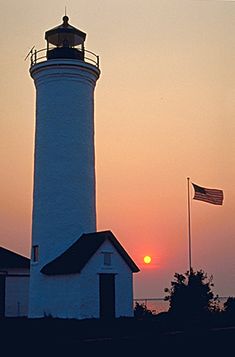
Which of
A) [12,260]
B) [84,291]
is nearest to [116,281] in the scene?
[84,291]

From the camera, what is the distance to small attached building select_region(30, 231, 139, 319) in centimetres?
2345

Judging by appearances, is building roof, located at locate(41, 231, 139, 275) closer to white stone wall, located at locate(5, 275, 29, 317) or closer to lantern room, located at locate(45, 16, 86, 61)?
white stone wall, located at locate(5, 275, 29, 317)

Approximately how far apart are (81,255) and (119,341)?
29.2 ft

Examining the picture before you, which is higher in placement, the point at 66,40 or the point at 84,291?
the point at 66,40

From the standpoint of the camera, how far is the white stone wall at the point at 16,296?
28266 mm

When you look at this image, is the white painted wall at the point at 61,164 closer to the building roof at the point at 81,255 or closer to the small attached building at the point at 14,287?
the building roof at the point at 81,255

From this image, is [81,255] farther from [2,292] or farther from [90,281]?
[2,292]

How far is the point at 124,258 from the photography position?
2456cm

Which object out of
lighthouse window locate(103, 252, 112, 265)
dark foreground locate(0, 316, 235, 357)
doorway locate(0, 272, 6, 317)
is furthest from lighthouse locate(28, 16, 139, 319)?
dark foreground locate(0, 316, 235, 357)

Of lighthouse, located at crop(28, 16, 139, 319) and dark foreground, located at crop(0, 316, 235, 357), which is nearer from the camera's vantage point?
dark foreground, located at crop(0, 316, 235, 357)

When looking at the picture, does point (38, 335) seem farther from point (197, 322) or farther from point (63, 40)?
point (63, 40)

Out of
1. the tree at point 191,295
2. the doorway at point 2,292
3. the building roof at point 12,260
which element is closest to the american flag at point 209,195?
the tree at point 191,295

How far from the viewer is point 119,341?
15227mm

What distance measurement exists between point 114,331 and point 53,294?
21.3 ft
